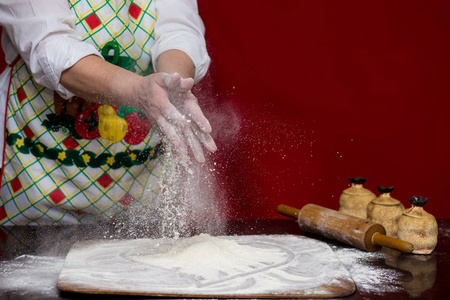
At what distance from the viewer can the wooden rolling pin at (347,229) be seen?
1.30 m

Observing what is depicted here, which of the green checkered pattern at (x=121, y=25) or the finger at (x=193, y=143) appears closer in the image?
the finger at (x=193, y=143)

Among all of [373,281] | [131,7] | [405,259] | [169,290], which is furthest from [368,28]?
[169,290]

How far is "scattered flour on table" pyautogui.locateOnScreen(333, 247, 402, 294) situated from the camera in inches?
43.7

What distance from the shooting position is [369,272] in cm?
121

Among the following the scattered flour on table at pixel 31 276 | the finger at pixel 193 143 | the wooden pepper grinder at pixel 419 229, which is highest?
the finger at pixel 193 143

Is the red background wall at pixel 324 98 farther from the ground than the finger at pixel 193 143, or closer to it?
farther from the ground

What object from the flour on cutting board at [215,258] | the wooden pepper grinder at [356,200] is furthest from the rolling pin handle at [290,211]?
the flour on cutting board at [215,258]

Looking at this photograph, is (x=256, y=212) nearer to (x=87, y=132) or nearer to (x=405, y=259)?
(x=87, y=132)

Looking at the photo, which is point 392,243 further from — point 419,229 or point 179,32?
point 179,32

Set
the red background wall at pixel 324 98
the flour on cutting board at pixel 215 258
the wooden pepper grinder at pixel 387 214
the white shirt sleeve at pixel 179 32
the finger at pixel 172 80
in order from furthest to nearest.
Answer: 1. the red background wall at pixel 324 98
2. the white shirt sleeve at pixel 179 32
3. the wooden pepper grinder at pixel 387 214
4. the finger at pixel 172 80
5. the flour on cutting board at pixel 215 258

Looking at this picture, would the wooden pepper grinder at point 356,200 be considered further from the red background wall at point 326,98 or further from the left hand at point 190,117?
the red background wall at point 326,98

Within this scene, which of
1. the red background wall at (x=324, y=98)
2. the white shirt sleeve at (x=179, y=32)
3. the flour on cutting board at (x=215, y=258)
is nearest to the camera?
the flour on cutting board at (x=215, y=258)

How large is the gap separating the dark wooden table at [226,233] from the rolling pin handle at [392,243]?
0.04 m

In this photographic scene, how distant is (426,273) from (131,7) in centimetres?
116
